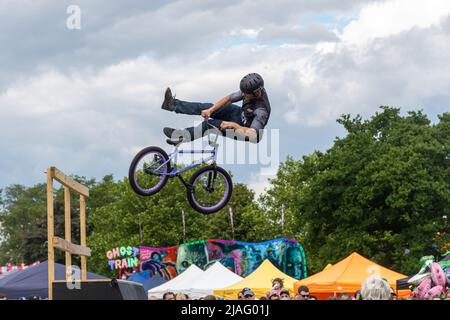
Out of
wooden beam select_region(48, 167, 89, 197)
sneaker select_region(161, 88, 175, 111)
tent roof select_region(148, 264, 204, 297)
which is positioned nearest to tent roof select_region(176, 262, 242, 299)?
tent roof select_region(148, 264, 204, 297)

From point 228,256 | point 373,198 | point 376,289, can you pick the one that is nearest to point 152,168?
point 376,289

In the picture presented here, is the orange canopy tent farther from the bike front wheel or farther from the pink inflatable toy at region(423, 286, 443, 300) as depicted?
the bike front wheel

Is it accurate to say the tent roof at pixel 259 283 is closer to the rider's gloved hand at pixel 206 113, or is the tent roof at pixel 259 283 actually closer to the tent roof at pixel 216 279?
the tent roof at pixel 216 279

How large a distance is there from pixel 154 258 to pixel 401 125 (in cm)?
2337

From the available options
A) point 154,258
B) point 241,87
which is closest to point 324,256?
point 154,258

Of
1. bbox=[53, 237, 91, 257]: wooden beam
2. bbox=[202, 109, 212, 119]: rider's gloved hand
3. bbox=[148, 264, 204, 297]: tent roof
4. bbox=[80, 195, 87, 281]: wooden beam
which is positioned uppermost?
bbox=[202, 109, 212, 119]: rider's gloved hand

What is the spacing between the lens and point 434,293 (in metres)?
20.9

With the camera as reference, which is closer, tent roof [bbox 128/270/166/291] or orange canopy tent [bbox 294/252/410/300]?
orange canopy tent [bbox 294/252/410/300]

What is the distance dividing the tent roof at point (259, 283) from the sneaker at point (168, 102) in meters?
22.7

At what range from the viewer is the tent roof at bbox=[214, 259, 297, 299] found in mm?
37256

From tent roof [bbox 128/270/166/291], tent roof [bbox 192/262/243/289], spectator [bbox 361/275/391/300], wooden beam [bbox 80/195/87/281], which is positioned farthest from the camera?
tent roof [bbox 128/270/166/291]

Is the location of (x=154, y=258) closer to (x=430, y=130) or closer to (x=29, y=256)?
(x=430, y=130)

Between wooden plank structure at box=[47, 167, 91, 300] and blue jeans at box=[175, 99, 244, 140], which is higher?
blue jeans at box=[175, 99, 244, 140]

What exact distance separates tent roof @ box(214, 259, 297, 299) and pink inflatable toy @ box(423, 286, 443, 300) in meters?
15.8
